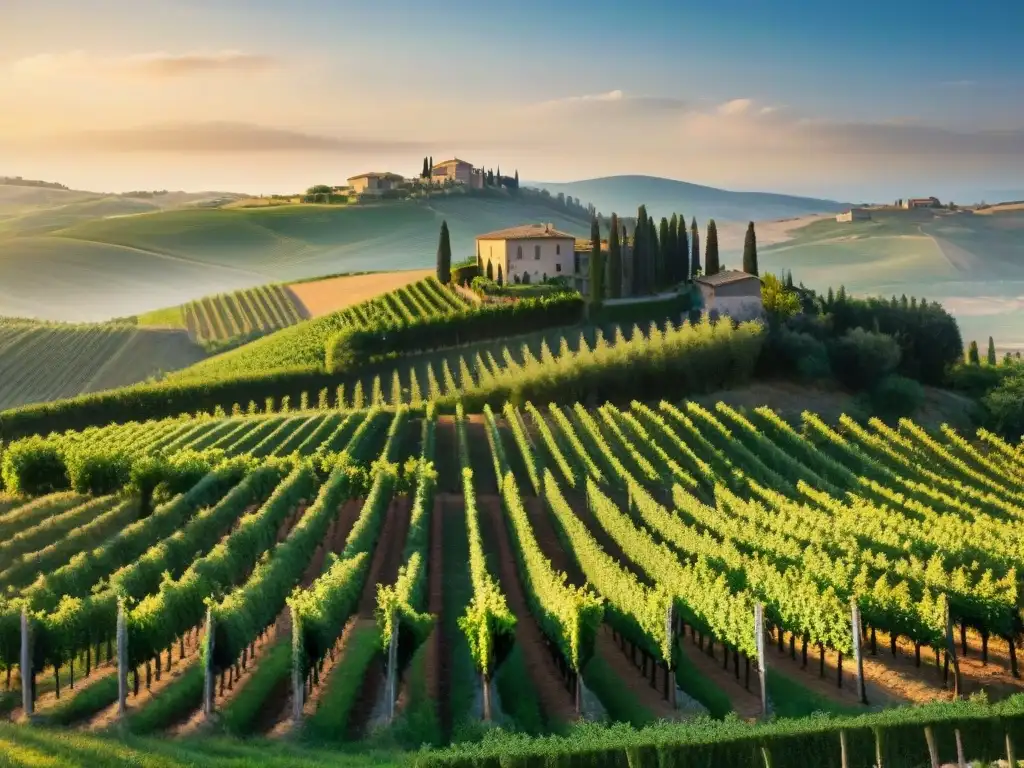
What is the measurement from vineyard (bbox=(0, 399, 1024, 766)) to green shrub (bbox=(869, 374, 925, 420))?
57.1 ft

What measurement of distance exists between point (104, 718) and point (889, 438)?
37.8m

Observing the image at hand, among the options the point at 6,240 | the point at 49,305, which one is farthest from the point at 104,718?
the point at 6,240

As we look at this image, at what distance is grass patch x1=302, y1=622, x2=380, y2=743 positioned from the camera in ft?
58.9

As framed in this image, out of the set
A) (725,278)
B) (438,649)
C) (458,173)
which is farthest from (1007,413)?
(458,173)

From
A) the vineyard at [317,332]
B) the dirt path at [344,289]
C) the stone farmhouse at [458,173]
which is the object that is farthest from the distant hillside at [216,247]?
the vineyard at [317,332]

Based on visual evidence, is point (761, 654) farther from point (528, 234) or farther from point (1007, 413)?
point (528, 234)

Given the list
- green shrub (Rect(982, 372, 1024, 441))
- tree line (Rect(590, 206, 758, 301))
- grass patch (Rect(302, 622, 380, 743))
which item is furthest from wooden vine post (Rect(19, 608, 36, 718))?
green shrub (Rect(982, 372, 1024, 441))

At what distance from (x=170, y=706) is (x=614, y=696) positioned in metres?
8.28

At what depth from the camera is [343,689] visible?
20016 mm

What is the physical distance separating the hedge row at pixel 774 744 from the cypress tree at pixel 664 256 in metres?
55.7

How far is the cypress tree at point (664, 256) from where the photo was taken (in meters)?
69.6

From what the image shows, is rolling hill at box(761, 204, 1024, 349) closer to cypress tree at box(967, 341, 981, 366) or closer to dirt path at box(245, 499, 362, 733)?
cypress tree at box(967, 341, 981, 366)

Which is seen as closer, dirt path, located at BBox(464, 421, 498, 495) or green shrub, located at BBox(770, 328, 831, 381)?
dirt path, located at BBox(464, 421, 498, 495)

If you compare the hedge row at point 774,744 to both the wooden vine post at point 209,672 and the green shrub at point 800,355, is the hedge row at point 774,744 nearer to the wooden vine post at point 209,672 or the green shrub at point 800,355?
the wooden vine post at point 209,672
